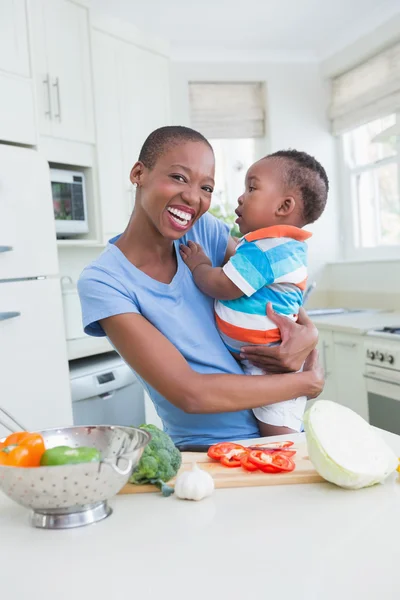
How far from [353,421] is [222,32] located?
11.8ft

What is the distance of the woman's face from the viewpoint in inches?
54.9

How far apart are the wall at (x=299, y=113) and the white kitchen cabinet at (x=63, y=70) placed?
112cm

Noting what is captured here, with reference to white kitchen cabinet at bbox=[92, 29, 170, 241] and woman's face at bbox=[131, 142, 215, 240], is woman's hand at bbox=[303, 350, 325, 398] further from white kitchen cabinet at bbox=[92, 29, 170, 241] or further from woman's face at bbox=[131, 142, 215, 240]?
white kitchen cabinet at bbox=[92, 29, 170, 241]

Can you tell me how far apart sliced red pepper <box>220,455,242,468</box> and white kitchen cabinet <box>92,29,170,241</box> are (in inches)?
105

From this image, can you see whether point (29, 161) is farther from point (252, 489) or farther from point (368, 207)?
point (368, 207)

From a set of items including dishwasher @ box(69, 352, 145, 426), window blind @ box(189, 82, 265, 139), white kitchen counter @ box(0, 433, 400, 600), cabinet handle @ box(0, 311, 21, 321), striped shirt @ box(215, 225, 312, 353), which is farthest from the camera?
window blind @ box(189, 82, 265, 139)

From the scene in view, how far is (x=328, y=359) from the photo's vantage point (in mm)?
3492

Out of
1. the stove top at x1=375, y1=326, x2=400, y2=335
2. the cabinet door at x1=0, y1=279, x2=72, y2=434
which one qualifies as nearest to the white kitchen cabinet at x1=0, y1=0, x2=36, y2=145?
the cabinet door at x1=0, y1=279, x2=72, y2=434

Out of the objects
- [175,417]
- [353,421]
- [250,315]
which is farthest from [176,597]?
[250,315]

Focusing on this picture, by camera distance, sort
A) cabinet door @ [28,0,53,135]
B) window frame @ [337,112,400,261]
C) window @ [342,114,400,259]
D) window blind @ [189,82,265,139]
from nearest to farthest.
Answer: cabinet door @ [28,0,53,135]
window @ [342,114,400,259]
window blind @ [189,82,265,139]
window frame @ [337,112,400,261]

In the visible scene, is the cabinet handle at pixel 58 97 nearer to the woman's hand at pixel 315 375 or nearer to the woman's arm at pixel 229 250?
the woman's arm at pixel 229 250

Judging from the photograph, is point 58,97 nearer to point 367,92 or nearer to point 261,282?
point 367,92

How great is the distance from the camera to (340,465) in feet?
3.17

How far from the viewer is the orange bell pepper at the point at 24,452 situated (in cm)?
89
